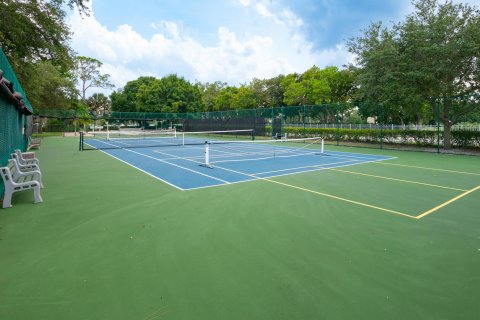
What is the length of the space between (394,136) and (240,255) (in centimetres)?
2107

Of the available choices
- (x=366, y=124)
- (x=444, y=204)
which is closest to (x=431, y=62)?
(x=366, y=124)

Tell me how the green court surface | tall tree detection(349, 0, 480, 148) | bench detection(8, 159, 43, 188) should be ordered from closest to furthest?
the green court surface, bench detection(8, 159, 43, 188), tall tree detection(349, 0, 480, 148)

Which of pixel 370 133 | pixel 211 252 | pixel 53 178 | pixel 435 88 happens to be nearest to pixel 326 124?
pixel 370 133

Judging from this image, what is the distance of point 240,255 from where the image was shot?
3.99 m

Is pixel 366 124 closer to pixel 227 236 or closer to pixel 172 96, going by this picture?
pixel 227 236

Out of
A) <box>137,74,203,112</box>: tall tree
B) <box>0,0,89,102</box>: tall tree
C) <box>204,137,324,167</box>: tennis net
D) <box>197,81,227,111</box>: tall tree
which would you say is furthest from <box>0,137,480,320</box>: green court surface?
<box>197,81,227,111</box>: tall tree

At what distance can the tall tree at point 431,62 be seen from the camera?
1645cm

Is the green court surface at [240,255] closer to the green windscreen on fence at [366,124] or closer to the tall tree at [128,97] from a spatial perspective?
the green windscreen on fence at [366,124]

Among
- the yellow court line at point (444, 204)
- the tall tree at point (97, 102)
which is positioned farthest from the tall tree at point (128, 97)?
the yellow court line at point (444, 204)

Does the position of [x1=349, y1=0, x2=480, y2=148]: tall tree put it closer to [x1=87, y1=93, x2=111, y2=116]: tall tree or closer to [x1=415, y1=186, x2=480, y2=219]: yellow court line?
[x1=415, y1=186, x2=480, y2=219]: yellow court line

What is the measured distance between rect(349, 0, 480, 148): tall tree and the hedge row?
825 millimetres

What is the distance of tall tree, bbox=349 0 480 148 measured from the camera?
54.0 feet

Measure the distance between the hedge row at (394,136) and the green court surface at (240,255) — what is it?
41.7ft

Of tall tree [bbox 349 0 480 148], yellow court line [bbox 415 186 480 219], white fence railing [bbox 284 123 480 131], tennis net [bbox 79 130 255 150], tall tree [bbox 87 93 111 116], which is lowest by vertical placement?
yellow court line [bbox 415 186 480 219]
